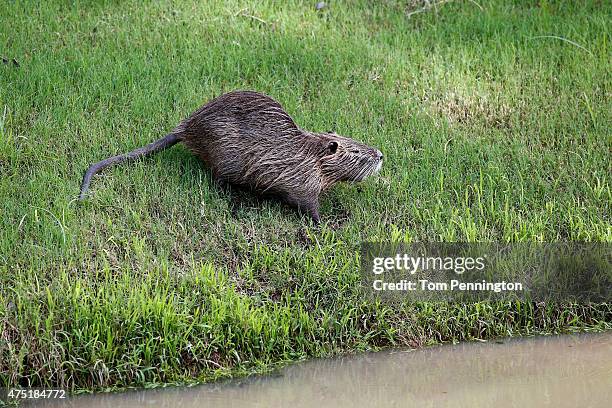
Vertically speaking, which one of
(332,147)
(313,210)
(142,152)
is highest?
(332,147)

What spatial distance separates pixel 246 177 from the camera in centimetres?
601

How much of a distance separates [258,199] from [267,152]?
427 millimetres

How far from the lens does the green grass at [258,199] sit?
517 cm

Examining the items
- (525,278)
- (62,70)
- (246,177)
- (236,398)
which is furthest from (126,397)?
(62,70)

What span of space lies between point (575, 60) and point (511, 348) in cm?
312

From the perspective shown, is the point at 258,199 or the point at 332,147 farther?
the point at 258,199

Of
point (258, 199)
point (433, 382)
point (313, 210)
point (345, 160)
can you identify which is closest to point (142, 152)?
point (258, 199)

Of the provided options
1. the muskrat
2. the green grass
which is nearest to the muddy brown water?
the green grass

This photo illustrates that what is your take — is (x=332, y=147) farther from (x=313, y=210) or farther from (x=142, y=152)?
(x=142, y=152)

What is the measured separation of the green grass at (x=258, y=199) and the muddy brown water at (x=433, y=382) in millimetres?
129

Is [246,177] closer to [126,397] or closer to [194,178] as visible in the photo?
[194,178]

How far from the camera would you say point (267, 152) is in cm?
595

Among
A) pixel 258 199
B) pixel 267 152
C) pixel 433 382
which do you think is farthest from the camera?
pixel 258 199

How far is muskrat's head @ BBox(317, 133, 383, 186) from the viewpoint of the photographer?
19.9 feet
